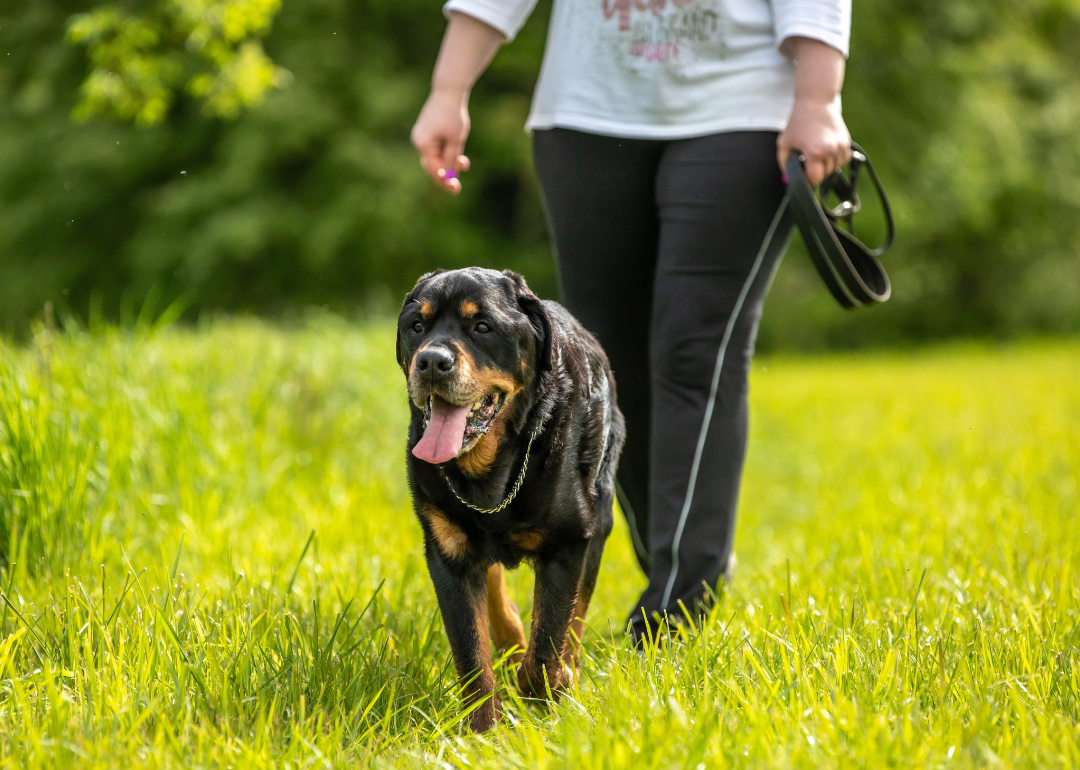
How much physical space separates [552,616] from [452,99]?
1.50 m

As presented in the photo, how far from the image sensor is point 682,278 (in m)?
2.78

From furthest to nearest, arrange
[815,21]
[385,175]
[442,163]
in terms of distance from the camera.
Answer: [385,175]
[442,163]
[815,21]

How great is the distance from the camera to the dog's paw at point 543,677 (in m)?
2.31

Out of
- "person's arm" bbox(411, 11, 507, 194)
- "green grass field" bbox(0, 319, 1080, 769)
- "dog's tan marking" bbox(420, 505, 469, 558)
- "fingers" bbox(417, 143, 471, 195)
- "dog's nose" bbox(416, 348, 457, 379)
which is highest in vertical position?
"person's arm" bbox(411, 11, 507, 194)

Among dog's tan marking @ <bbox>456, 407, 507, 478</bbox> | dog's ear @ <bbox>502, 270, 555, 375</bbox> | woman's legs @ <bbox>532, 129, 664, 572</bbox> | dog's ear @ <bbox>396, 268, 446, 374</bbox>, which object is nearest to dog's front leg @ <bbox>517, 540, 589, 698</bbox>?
dog's tan marking @ <bbox>456, 407, 507, 478</bbox>

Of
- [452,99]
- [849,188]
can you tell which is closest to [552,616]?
[452,99]

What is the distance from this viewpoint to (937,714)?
1.94 meters

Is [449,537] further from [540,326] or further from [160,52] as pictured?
[160,52]

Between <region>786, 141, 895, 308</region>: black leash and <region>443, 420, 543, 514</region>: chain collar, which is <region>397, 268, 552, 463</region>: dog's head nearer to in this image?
<region>443, 420, 543, 514</region>: chain collar

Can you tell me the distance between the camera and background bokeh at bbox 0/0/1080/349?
53.4 ft

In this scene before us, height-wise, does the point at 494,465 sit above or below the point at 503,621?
above

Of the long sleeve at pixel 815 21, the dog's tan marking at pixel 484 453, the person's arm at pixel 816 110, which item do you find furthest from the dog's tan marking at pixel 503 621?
the long sleeve at pixel 815 21

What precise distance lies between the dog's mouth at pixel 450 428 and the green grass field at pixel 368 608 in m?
0.48

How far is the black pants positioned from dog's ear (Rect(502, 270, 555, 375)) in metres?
0.56
